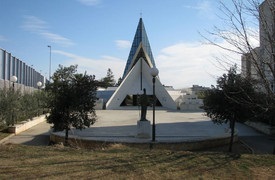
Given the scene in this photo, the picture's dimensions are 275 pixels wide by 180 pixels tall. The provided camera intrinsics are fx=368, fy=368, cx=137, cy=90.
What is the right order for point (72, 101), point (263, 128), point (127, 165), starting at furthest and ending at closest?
point (263, 128) < point (72, 101) < point (127, 165)

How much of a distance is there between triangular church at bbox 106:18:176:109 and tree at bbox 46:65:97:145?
113 feet

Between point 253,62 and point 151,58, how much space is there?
58.5 metres

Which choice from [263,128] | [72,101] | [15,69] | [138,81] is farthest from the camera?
[138,81]

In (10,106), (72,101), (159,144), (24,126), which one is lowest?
(159,144)

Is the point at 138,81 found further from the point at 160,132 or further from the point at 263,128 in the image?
the point at 160,132

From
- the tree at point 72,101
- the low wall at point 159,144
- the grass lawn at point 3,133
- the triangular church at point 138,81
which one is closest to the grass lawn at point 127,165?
the low wall at point 159,144

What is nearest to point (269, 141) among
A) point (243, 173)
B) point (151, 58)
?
point (243, 173)

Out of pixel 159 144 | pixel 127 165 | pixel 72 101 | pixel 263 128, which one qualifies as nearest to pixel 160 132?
pixel 159 144

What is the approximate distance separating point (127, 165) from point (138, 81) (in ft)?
167

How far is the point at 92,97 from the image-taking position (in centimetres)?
1652

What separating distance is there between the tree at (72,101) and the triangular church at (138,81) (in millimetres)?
34362

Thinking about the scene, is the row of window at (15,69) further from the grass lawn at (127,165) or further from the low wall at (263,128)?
the grass lawn at (127,165)

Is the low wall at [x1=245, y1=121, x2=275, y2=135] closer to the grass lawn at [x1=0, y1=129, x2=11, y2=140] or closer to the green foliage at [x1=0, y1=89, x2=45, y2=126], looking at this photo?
the green foliage at [x1=0, y1=89, x2=45, y2=126]

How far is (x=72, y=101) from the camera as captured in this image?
16.2m
